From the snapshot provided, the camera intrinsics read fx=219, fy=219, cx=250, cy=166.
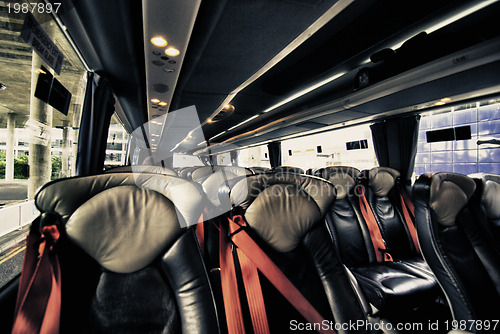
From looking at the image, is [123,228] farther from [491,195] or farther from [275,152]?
[275,152]

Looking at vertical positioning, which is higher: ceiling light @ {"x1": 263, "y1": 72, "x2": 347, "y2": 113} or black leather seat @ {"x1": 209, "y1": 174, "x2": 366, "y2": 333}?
ceiling light @ {"x1": 263, "y1": 72, "x2": 347, "y2": 113}

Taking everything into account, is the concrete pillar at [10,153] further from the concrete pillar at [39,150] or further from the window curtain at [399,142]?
the window curtain at [399,142]

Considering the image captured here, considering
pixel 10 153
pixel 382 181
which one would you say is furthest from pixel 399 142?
pixel 10 153

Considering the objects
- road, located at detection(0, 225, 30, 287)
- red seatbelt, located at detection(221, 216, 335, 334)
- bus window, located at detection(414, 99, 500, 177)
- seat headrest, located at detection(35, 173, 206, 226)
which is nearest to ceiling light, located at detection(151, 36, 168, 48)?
seat headrest, located at detection(35, 173, 206, 226)

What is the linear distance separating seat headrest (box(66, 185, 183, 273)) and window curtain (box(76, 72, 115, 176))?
2.36 meters

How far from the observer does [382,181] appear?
307 centimetres

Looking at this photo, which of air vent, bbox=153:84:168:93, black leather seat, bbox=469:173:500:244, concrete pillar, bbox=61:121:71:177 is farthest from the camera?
air vent, bbox=153:84:168:93

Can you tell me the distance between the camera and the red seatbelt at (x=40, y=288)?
0.75 m

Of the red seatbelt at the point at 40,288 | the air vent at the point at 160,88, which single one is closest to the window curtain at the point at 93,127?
the air vent at the point at 160,88

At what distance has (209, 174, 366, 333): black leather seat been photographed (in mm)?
1211

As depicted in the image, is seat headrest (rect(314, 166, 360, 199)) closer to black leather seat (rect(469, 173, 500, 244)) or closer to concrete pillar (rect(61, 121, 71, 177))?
black leather seat (rect(469, 173, 500, 244))

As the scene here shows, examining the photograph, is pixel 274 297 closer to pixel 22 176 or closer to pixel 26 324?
pixel 26 324

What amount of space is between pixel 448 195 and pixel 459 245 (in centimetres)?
33

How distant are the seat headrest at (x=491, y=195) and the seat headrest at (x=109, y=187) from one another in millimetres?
2187
